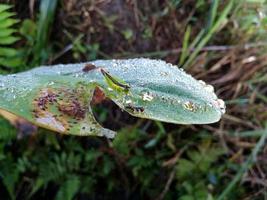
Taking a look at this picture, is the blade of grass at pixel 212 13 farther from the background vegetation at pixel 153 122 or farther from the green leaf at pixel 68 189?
the green leaf at pixel 68 189

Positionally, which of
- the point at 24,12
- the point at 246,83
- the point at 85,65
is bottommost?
the point at 246,83

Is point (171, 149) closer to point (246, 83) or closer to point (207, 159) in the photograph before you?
point (207, 159)

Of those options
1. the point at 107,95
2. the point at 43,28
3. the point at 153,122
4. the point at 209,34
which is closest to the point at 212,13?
the point at 209,34

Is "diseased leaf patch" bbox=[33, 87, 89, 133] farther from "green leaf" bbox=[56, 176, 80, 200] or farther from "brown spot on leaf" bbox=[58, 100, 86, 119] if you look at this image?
"green leaf" bbox=[56, 176, 80, 200]

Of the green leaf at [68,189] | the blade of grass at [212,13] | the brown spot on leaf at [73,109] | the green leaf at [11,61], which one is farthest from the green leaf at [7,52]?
the brown spot on leaf at [73,109]

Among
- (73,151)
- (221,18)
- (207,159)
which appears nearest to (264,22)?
(221,18)

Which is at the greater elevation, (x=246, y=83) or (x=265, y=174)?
(x=246, y=83)

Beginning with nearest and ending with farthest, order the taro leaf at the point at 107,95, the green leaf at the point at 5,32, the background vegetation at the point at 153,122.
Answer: the taro leaf at the point at 107,95, the green leaf at the point at 5,32, the background vegetation at the point at 153,122
